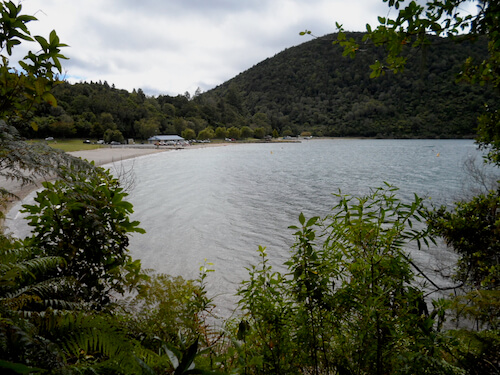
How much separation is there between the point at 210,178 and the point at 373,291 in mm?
25714

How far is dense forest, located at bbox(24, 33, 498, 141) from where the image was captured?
83.3 metres

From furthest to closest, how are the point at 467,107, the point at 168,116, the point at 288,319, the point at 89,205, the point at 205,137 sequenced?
the point at 168,116
the point at 205,137
the point at 467,107
the point at 89,205
the point at 288,319

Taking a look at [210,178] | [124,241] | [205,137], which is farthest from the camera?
[205,137]

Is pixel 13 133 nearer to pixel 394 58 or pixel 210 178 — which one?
pixel 394 58

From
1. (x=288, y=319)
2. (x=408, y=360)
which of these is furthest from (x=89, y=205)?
(x=408, y=360)

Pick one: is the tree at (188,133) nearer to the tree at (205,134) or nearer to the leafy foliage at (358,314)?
the tree at (205,134)

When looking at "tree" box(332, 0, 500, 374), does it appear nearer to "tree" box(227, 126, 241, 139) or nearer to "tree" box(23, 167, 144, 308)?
"tree" box(23, 167, 144, 308)

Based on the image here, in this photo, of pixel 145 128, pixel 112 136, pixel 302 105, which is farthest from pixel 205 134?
pixel 302 105

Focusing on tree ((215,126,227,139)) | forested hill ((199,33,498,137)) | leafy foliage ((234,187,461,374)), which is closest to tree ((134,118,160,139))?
tree ((215,126,227,139))

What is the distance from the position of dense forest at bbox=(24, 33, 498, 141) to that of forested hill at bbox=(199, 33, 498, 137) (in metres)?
0.38

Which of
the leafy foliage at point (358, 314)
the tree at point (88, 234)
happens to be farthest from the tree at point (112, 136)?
the leafy foliage at point (358, 314)

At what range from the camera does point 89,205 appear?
2.45 meters

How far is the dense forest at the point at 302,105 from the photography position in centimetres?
8331

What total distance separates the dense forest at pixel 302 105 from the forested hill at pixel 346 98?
378 mm
